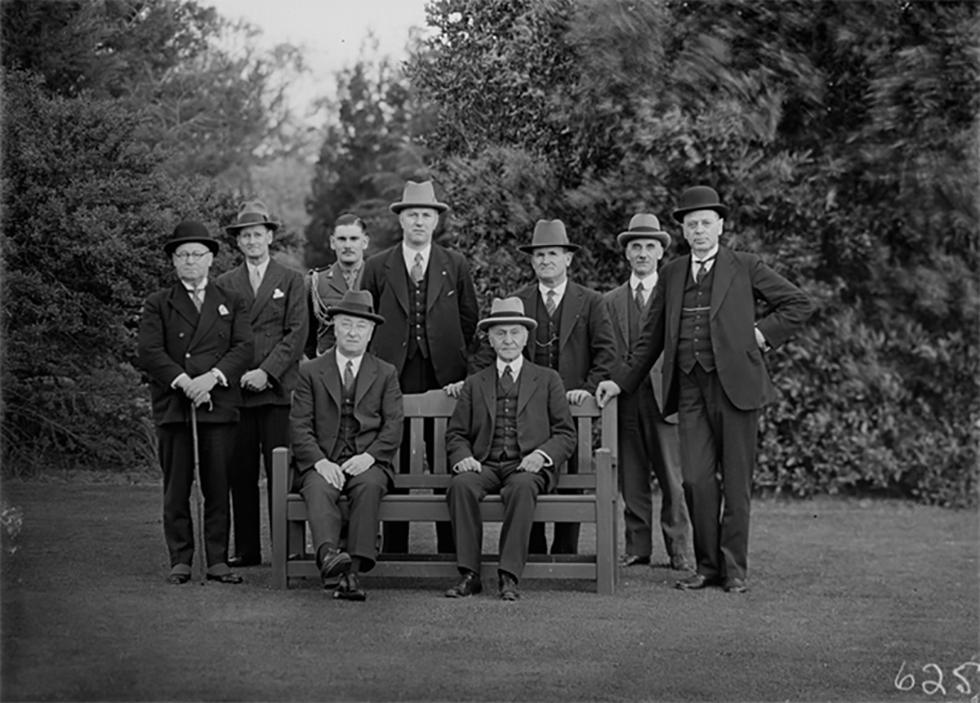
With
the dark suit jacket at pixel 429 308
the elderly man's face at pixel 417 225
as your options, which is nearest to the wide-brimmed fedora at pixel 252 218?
the dark suit jacket at pixel 429 308

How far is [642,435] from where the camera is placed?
8234mm

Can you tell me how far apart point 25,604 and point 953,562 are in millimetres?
5349

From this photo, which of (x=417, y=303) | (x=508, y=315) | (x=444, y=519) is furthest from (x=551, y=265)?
(x=444, y=519)

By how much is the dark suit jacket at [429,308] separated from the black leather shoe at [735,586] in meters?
1.86

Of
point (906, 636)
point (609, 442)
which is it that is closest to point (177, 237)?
point (609, 442)

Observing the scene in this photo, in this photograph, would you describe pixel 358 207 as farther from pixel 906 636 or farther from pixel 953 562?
pixel 906 636

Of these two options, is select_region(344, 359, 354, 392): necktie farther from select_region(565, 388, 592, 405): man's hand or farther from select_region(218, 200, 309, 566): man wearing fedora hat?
select_region(565, 388, 592, 405): man's hand

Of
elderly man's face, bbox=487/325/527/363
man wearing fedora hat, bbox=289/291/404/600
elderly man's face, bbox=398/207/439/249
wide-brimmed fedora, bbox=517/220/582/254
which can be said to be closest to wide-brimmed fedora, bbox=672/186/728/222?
wide-brimmed fedora, bbox=517/220/582/254

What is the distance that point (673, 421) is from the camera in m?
8.17

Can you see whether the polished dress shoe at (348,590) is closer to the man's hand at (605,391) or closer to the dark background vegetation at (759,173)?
the man's hand at (605,391)

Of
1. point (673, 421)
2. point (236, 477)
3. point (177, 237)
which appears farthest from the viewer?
point (673, 421)

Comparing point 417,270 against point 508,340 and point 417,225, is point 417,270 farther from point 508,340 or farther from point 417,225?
point 508,340

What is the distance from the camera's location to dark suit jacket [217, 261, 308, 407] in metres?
7.63

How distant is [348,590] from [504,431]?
114 centimetres
